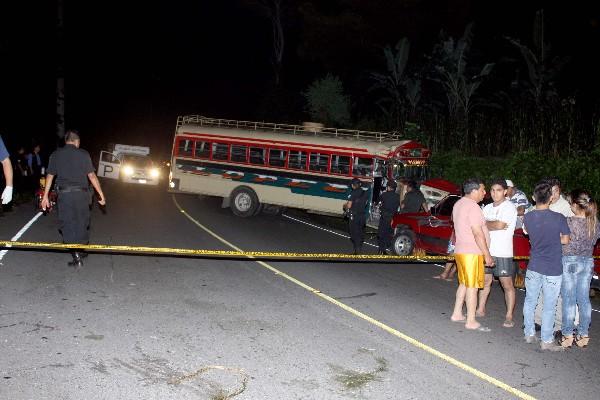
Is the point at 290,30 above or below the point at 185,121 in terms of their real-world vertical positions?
above

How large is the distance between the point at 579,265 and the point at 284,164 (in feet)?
45.0

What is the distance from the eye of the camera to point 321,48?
42.9 m

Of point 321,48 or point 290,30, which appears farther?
point 290,30

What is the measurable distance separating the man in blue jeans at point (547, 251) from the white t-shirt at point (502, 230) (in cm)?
78

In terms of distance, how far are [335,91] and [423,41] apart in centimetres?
773

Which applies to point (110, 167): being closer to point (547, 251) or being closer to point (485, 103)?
point (485, 103)

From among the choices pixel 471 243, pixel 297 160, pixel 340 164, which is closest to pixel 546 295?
pixel 471 243

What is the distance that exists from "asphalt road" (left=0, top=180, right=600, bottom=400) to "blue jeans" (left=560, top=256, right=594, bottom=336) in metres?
0.29

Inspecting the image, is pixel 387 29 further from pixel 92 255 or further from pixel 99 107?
pixel 92 255

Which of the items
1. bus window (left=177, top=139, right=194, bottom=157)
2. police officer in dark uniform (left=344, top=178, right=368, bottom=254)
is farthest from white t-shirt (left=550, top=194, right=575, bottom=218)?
bus window (left=177, top=139, right=194, bottom=157)

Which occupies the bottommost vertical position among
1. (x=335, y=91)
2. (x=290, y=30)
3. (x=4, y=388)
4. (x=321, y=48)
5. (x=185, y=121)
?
(x=4, y=388)

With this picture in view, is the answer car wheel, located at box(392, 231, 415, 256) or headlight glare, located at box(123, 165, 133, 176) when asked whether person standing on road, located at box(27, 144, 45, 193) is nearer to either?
headlight glare, located at box(123, 165, 133, 176)

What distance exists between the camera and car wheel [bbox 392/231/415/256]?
13.4 meters

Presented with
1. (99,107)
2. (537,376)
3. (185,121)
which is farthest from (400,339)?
(99,107)
